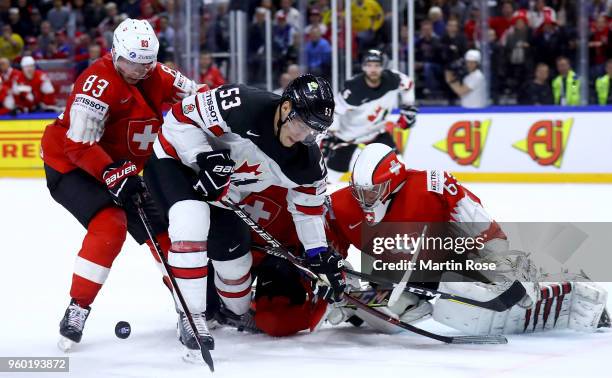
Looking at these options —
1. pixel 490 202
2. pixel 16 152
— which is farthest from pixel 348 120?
pixel 16 152

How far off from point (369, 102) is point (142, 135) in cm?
410

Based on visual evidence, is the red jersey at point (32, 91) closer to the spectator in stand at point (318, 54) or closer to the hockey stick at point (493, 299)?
the spectator in stand at point (318, 54)

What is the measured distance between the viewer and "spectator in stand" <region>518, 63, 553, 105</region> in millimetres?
9332

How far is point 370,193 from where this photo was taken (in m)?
3.62

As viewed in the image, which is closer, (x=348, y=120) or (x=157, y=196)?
(x=157, y=196)

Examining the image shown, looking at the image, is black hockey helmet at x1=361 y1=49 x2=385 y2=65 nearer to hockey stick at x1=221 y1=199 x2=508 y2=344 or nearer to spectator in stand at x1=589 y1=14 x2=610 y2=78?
spectator in stand at x1=589 y1=14 x2=610 y2=78

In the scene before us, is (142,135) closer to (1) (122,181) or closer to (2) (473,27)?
(1) (122,181)

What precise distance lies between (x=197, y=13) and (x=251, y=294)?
708cm

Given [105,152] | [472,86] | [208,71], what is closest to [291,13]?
[208,71]

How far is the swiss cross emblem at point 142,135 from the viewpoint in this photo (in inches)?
159

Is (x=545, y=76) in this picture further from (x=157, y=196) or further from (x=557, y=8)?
(x=157, y=196)

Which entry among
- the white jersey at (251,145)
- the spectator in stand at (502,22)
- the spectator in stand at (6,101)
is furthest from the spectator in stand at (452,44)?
the white jersey at (251,145)

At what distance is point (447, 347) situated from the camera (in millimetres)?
3557

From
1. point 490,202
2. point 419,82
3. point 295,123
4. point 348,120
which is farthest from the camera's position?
point 419,82
